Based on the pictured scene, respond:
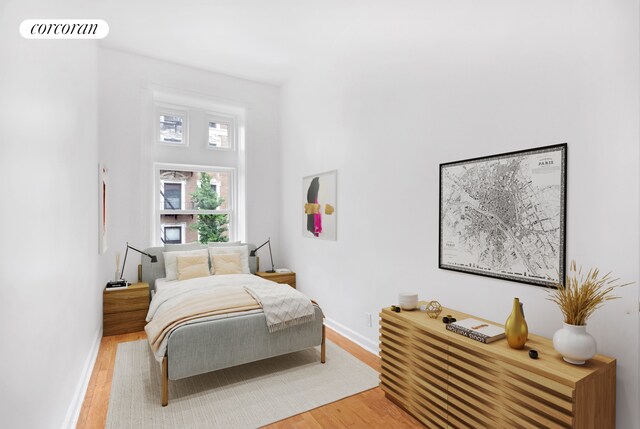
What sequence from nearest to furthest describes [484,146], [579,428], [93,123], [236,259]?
[579,428] < [484,146] < [93,123] < [236,259]

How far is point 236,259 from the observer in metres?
4.41

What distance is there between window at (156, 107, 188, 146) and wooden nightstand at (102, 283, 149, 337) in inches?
79.7

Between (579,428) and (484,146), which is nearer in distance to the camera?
(579,428)

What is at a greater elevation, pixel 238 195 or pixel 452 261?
pixel 238 195

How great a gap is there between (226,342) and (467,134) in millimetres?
2360

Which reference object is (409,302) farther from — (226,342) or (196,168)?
(196,168)

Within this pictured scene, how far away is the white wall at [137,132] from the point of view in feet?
13.4

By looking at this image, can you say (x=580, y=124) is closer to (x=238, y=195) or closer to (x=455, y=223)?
(x=455, y=223)

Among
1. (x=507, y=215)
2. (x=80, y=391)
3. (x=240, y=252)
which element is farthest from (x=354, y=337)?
(x=80, y=391)

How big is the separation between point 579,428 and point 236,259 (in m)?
3.73

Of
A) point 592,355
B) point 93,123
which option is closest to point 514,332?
point 592,355

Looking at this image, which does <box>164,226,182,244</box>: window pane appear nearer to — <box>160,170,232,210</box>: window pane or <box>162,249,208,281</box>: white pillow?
<box>160,170,232,210</box>: window pane

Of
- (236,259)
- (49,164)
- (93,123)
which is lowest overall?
(236,259)

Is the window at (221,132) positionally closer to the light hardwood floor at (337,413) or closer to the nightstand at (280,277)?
the nightstand at (280,277)
